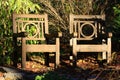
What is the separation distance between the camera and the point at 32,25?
10.5 meters

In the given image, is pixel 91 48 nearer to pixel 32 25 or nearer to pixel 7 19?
pixel 32 25

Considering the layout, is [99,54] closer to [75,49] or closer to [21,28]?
[75,49]

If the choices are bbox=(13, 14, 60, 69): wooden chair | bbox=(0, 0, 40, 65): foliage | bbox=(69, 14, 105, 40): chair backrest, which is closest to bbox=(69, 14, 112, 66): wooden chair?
bbox=(69, 14, 105, 40): chair backrest

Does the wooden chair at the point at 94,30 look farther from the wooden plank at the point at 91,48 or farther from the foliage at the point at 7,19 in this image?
the foliage at the point at 7,19

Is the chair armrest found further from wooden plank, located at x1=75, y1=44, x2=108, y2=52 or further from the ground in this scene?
wooden plank, located at x1=75, y1=44, x2=108, y2=52

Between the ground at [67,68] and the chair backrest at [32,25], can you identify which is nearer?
the ground at [67,68]

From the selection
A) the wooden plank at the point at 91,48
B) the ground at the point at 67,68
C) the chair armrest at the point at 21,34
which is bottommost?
the ground at the point at 67,68

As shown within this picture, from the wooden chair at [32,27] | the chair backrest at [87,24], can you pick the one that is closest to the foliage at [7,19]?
the wooden chair at [32,27]

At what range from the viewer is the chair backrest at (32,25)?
32.7 ft

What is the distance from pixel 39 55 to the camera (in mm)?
10852

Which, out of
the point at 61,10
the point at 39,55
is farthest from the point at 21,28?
the point at 61,10

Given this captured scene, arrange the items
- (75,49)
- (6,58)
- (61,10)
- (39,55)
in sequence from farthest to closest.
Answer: (61,10)
(39,55)
(6,58)
(75,49)

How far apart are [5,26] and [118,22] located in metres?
2.67

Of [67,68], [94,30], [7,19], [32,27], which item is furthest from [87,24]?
[7,19]
